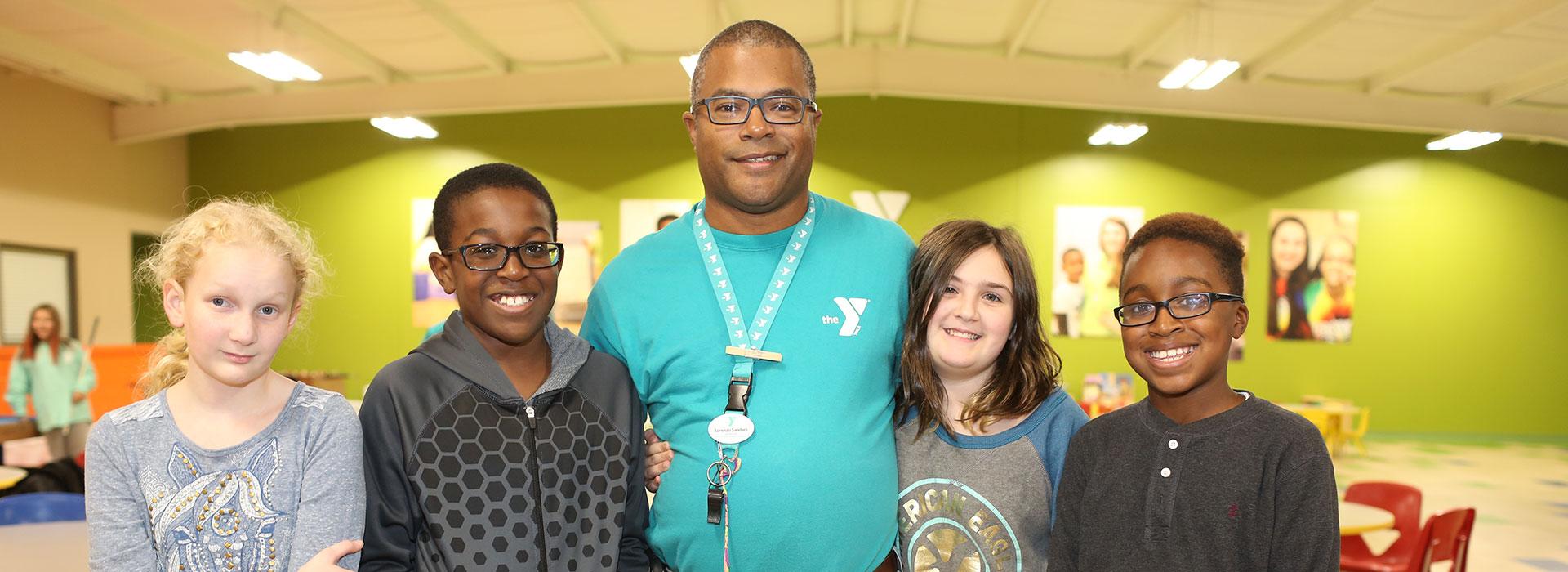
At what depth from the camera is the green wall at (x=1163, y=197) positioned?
1171cm

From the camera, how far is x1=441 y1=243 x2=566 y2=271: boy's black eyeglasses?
1655 mm

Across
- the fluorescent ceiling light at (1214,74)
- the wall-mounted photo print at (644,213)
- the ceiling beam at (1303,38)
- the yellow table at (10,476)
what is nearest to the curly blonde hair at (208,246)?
the yellow table at (10,476)

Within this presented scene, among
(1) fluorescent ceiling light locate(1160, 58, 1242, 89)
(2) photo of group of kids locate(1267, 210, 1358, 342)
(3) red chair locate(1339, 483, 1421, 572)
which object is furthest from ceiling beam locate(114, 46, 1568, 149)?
(3) red chair locate(1339, 483, 1421, 572)

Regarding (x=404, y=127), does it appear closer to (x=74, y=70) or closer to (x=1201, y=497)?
(x=74, y=70)

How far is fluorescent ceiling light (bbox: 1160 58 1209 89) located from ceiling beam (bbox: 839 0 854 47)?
3.22 m

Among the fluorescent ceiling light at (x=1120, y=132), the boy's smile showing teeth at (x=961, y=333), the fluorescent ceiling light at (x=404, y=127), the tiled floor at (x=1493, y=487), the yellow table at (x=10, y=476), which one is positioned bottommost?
the tiled floor at (x=1493, y=487)

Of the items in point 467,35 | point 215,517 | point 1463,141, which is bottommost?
point 215,517

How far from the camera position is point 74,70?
952cm

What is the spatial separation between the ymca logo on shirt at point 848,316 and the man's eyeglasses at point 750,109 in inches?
15.3

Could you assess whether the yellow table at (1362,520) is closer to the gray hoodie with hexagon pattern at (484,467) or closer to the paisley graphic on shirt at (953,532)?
the paisley graphic on shirt at (953,532)

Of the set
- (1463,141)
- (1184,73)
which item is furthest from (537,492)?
(1463,141)

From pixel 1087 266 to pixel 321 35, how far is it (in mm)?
9345

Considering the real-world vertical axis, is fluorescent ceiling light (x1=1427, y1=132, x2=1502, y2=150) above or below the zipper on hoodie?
above

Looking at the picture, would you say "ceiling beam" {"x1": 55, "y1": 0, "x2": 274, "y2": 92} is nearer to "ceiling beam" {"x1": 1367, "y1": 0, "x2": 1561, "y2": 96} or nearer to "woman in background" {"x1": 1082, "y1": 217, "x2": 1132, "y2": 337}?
"woman in background" {"x1": 1082, "y1": 217, "x2": 1132, "y2": 337}
